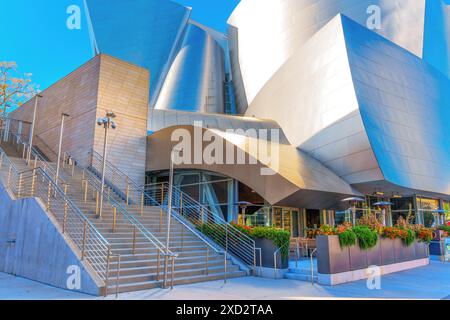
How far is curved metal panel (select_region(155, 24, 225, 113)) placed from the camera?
34.9 metres

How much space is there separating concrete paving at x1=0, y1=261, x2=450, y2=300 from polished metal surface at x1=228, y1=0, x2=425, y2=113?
19724 millimetres

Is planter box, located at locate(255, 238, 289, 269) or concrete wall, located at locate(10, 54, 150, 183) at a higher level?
concrete wall, located at locate(10, 54, 150, 183)

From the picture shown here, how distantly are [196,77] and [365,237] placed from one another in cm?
2928

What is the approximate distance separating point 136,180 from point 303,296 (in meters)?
12.7

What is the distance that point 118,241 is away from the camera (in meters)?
10.1

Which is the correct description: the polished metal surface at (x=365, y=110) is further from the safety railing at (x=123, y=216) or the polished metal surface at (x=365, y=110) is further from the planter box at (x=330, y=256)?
the safety railing at (x=123, y=216)

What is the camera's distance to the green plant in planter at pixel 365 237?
1005cm

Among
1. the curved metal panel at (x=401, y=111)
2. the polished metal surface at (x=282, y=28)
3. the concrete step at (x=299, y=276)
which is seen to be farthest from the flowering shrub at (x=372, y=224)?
the polished metal surface at (x=282, y=28)

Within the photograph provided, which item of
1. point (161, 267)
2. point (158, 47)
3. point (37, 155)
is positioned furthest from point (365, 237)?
point (158, 47)

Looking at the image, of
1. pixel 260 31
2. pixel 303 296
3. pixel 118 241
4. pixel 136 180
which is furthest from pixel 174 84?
pixel 303 296

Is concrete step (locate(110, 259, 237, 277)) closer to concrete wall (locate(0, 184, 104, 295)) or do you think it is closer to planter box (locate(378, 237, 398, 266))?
concrete wall (locate(0, 184, 104, 295))

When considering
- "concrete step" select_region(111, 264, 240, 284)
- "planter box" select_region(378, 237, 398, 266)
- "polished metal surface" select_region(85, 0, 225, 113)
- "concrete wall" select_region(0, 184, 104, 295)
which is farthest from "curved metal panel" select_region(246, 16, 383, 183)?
"polished metal surface" select_region(85, 0, 225, 113)

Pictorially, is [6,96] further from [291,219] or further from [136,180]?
[291,219]

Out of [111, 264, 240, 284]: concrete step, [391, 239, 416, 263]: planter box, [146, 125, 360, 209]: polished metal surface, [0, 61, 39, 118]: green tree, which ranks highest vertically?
[0, 61, 39, 118]: green tree
